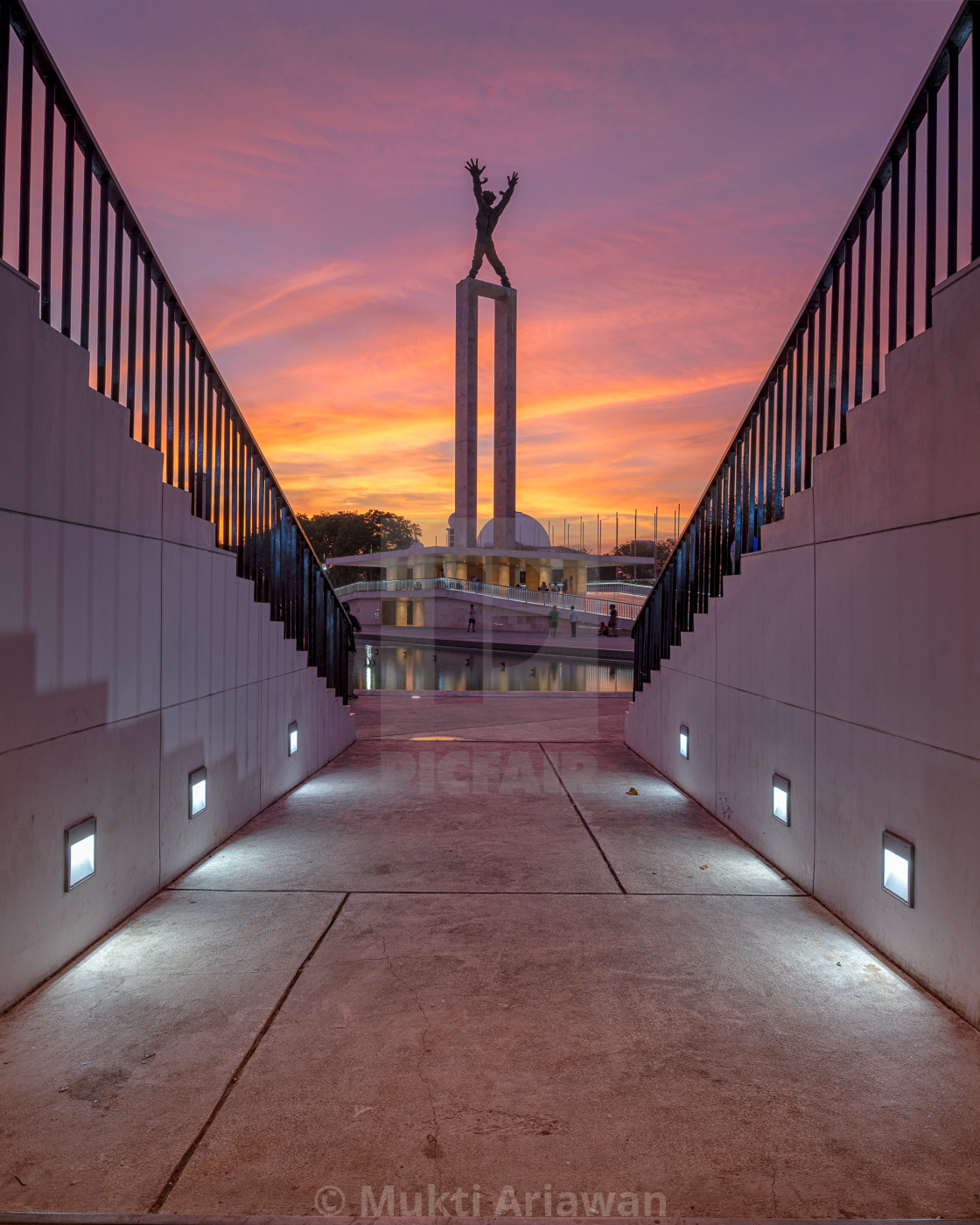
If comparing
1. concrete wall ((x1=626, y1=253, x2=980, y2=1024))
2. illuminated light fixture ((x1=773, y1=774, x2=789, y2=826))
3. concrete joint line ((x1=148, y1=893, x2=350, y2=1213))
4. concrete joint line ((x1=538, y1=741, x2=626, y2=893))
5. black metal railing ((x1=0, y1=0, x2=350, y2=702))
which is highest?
black metal railing ((x1=0, y1=0, x2=350, y2=702))

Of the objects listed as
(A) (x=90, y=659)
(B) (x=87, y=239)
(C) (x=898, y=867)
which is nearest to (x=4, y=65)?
(B) (x=87, y=239)

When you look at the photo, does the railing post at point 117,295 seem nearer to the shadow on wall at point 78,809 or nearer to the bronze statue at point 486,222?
the shadow on wall at point 78,809

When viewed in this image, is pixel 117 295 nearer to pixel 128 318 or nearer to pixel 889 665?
pixel 128 318

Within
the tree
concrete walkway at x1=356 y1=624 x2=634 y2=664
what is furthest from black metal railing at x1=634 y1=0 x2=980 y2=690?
the tree

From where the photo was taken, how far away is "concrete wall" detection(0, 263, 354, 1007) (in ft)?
11.9

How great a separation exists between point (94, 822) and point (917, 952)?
14.5ft

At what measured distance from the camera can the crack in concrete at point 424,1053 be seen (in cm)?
258

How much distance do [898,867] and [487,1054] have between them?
2.39 meters

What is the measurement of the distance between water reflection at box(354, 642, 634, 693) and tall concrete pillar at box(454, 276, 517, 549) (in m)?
22.7

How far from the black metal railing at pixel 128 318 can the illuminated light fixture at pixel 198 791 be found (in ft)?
6.28

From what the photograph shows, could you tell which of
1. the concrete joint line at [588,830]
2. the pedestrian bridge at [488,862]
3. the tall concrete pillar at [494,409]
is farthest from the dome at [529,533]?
the pedestrian bridge at [488,862]

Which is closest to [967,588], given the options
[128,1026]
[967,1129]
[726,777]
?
[967,1129]

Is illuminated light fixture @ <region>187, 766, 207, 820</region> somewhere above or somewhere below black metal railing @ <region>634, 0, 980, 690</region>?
below

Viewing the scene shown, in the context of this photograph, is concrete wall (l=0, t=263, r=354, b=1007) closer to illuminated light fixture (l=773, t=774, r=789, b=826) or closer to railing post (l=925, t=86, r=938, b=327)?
illuminated light fixture (l=773, t=774, r=789, b=826)
